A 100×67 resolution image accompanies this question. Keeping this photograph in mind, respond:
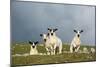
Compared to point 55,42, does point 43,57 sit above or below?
below

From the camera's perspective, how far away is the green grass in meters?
2.73

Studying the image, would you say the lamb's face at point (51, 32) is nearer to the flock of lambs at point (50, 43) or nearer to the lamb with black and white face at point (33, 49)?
the flock of lambs at point (50, 43)

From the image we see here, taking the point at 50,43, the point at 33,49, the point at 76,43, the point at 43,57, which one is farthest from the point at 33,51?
the point at 76,43

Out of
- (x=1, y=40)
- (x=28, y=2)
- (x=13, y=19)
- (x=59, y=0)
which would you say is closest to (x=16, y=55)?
(x=1, y=40)

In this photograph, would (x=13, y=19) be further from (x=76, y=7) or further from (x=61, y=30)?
(x=76, y=7)

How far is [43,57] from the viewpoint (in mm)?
2869

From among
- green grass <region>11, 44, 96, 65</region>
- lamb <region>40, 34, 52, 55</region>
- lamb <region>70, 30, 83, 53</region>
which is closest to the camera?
green grass <region>11, 44, 96, 65</region>

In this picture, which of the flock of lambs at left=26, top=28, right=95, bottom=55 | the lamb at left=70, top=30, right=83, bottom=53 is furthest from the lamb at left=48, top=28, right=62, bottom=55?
the lamb at left=70, top=30, right=83, bottom=53

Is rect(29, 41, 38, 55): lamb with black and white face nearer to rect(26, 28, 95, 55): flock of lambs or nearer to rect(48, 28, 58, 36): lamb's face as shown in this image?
rect(26, 28, 95, 55): flock of lambs

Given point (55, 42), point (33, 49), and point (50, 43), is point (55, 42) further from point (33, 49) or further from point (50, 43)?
point (33, 49)

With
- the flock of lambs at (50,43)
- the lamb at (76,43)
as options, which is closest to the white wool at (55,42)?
the flock of lambs at (50,43)

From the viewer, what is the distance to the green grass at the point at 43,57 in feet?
8.95

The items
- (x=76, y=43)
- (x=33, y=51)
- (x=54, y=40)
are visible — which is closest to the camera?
(x=33, y=51)

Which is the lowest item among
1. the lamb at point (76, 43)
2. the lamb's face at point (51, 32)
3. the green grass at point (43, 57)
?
the green grass at point (43, 57)
